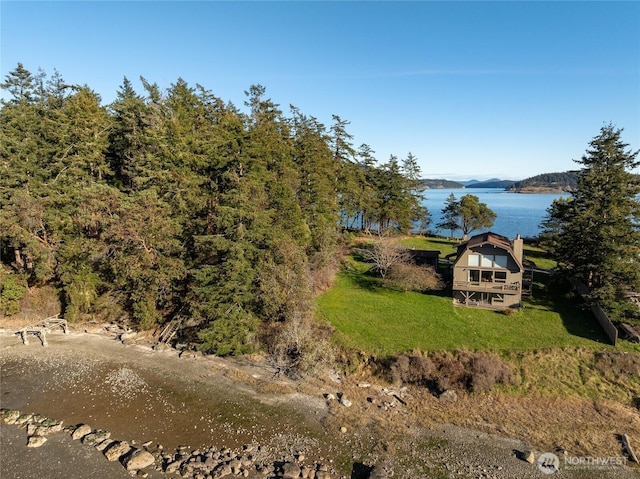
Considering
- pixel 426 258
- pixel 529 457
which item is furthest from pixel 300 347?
pixel 426 258

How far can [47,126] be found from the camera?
28.7m

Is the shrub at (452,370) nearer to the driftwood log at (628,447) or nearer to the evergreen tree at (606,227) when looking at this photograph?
the driftwood log at (628,447)

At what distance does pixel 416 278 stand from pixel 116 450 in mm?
23995

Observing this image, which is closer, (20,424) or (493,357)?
(20,424)

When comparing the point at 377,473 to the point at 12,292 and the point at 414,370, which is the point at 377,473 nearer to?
Answer: the point at 414,370

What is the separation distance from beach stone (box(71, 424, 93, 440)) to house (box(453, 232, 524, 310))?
996 inches

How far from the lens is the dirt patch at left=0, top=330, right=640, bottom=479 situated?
15.6 meters

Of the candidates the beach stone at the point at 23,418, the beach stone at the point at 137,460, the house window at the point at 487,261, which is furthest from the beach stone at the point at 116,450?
the house window at the point at 487,261

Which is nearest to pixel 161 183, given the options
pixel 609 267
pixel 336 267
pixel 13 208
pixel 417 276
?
pixel 13 208

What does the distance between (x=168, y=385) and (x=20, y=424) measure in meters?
6.85

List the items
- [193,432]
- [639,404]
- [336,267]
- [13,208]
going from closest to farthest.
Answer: [193,432]
[639,404]
[13,208]
[336,267]

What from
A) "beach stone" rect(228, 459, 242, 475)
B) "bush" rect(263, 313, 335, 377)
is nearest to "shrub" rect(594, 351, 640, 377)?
"bush" rect(263, 313, 335, 377)

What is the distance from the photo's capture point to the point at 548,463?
15.1 meters

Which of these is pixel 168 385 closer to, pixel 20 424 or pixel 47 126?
pixel 20 424
